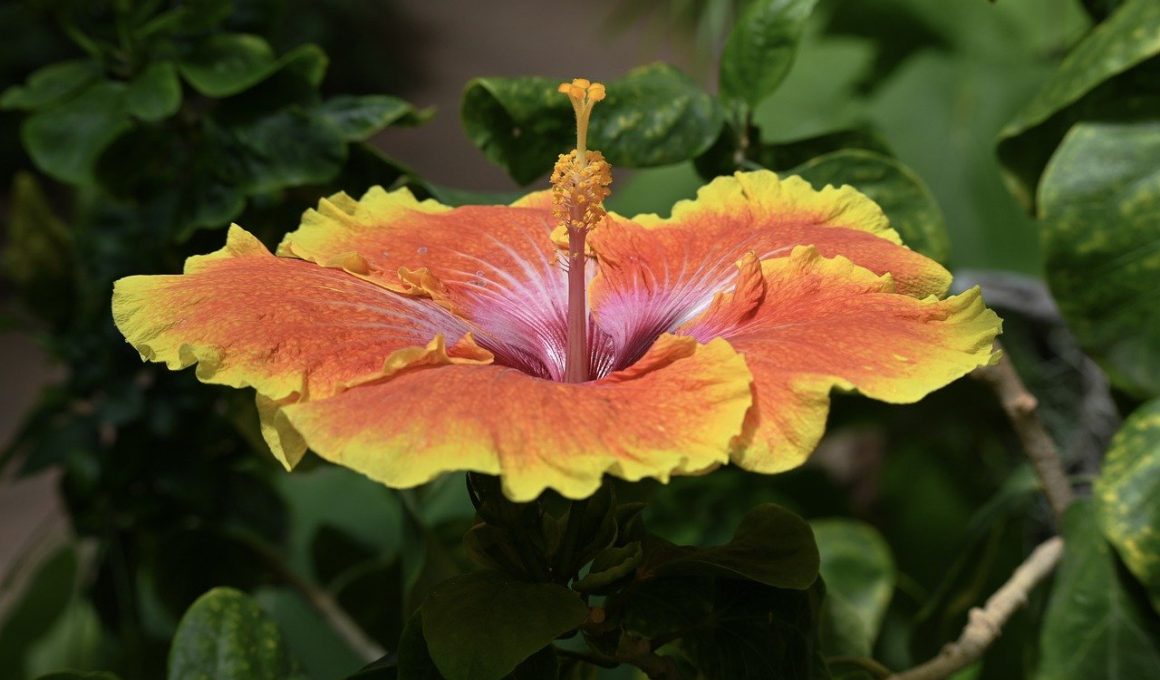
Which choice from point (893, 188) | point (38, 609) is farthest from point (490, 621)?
point (38, 609)

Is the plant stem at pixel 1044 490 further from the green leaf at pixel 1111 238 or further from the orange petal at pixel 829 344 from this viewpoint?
the orange petal at pixel 829 344

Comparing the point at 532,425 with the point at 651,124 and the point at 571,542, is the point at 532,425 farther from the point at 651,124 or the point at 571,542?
the point at 651,124

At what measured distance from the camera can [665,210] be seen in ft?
4.93

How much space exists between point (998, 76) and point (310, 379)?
1310 millimetres

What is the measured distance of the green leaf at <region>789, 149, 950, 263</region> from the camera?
2.58 feet

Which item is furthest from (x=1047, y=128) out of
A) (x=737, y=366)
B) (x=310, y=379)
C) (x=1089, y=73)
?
(x=310, y=379)

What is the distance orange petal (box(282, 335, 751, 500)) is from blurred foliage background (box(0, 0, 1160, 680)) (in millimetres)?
231

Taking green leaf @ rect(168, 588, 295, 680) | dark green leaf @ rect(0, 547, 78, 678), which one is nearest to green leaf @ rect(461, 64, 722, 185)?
green leaf @ rect(168, 588, 295, 680)

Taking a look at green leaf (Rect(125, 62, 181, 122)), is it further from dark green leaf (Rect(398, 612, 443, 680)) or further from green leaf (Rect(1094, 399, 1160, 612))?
green leaf (Rect(1094, 399, 1160, 612))

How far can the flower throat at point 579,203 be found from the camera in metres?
0.60

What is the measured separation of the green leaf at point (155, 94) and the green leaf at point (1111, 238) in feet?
2.08

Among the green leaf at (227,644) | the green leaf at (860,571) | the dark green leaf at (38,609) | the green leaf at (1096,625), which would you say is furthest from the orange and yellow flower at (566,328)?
the dark green leaf at (38,609)

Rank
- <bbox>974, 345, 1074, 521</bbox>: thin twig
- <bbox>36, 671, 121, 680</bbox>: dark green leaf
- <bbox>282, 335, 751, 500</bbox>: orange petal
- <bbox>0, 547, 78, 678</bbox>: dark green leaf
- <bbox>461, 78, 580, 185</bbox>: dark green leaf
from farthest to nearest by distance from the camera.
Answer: <bbox>0, 547, 78, 678</bbox>: dark green leaf → <bbox>974, 345, 1074, 521</bbox>: thin twig → <bbox>461, 78, 580, 185</bbox>: dark green leaf → <bbox>36, 671, 121, 680</bbox>: dark green leaf → <bbox>282, 335, 751, 500</bbox>: orange petal

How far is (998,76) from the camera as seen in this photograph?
5.11 ft
